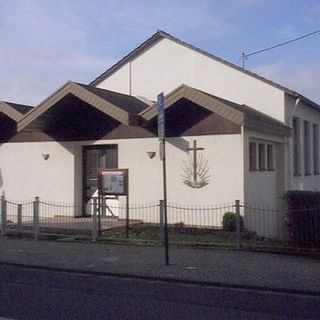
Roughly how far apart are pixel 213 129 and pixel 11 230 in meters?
6.05

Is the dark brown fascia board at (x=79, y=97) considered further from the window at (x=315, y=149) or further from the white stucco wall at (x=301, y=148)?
the window at (x=315, y=149)

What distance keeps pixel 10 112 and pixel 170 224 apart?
229 inches

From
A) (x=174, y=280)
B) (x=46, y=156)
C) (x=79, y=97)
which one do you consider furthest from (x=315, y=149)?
(x=174, y=280)

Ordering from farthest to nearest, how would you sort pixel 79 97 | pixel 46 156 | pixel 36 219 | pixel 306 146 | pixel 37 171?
pixel 306 146 < pixel 37 171 < pixel 46 156 < pixel 79 97 < pixel 36 219

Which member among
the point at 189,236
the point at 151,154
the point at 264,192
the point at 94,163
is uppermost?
the point at 151,154

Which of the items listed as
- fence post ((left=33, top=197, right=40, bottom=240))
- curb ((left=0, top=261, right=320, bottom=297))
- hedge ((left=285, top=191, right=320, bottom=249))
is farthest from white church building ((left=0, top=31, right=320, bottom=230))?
→ curb ((left=0, top=261, right=320, bottom=297))

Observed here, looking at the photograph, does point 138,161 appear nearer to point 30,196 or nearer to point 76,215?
point 76,215

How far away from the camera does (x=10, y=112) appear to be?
19.7m

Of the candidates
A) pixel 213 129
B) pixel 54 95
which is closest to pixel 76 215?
pixel 54 95

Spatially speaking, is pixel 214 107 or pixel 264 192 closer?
pixel 214 107

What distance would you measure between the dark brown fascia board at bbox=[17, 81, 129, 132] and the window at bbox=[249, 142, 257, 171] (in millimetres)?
3710

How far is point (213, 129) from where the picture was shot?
59.6 feet

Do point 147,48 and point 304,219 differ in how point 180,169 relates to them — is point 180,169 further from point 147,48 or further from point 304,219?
point 147,48

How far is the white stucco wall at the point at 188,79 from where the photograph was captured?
845 inches
